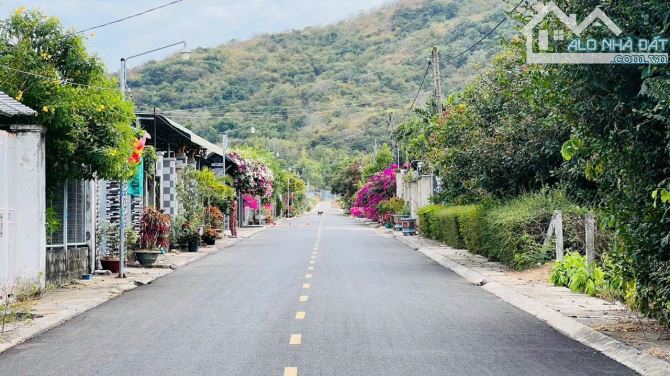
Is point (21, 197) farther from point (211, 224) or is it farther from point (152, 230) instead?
point (211, 224)

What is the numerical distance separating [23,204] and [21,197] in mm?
138

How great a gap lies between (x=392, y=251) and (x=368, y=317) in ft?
66.1

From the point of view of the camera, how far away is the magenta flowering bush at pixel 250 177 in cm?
5597

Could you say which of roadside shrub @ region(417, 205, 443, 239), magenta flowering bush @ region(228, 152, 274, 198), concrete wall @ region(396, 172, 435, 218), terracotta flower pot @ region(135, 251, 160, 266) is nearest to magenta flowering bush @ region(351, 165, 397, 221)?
concrete wall @ region(396, 172, 435, 218)

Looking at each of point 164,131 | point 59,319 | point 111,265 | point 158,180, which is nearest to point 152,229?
point 111,265

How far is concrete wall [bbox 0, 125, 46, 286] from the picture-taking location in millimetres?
16453

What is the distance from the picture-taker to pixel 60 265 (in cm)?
2022

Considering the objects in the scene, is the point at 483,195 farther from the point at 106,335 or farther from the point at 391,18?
the point at 391,18

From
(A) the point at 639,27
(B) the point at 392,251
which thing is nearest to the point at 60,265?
(A) the point at 639,27

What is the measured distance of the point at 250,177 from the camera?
2221 inches

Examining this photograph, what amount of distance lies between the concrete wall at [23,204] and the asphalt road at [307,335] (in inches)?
71.1

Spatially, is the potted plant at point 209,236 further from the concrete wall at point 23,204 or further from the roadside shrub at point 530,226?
the concrete wall at point 23,204

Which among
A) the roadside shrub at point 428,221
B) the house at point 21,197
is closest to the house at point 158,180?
the house at point 21,197

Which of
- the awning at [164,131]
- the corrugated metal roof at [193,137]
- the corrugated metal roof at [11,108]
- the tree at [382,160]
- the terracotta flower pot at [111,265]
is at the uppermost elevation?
the tree at [382,160]
